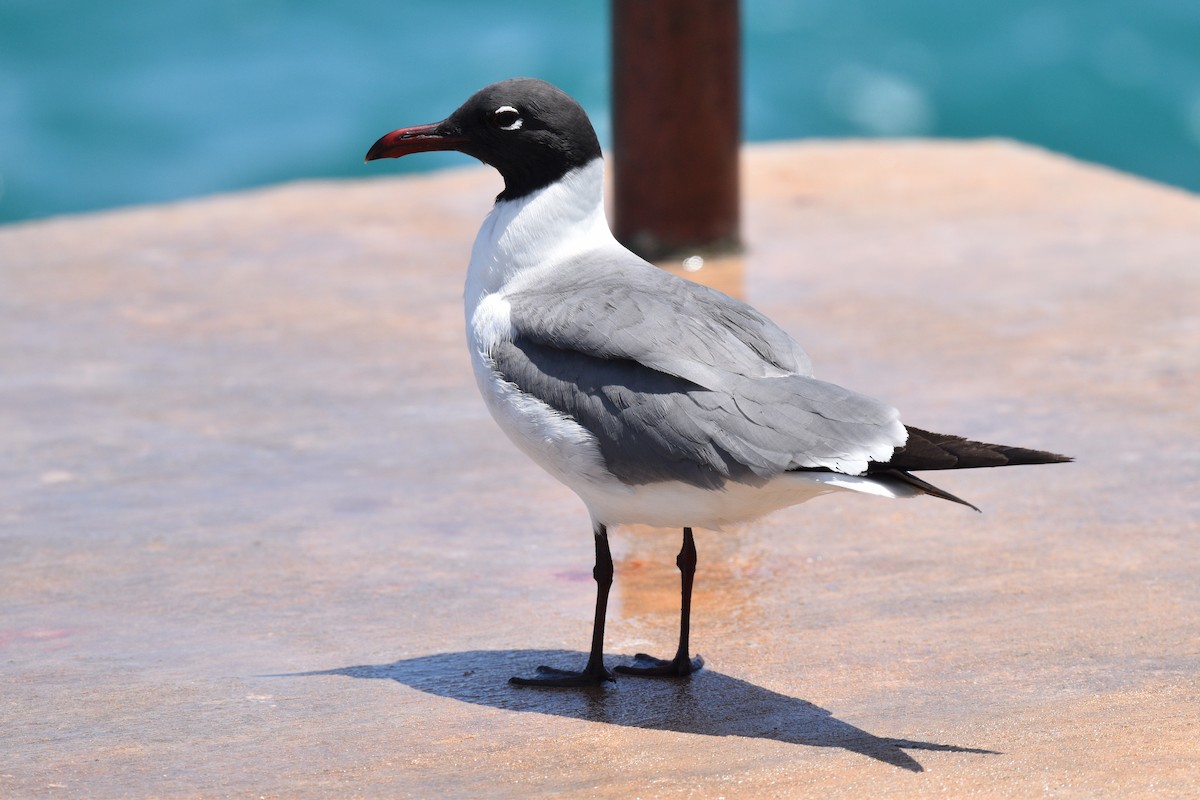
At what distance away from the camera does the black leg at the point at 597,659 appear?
3383 mm

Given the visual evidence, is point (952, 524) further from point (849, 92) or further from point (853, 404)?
point (849, 92)

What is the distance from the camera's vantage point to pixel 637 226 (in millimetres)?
7160

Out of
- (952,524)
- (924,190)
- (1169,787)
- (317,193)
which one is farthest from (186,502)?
(924,190)

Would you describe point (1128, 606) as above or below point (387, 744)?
above

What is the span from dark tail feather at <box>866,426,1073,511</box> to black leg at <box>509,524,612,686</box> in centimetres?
73

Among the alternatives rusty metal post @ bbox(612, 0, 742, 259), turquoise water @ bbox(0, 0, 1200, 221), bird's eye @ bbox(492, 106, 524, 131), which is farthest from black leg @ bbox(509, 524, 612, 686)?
turquoise water @ bbox(0, 0, 1200, 221)

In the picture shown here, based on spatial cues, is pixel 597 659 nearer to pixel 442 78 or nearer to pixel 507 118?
pixel 507 118

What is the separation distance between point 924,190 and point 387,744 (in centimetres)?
566

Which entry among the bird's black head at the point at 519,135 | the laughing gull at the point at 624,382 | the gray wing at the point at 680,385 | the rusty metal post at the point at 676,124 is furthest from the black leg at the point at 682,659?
the rusty metal post at the point at 676,124

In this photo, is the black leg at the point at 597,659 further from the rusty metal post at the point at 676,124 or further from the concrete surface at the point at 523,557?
the rusty metal post at the point at 676,124

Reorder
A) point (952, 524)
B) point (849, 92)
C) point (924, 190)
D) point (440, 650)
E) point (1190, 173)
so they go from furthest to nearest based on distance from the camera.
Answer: point (849, 92), point (1190, 173), point (924, 190), point (952, 524), point (440, 650)

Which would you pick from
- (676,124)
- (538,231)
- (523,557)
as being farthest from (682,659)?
(676,124)

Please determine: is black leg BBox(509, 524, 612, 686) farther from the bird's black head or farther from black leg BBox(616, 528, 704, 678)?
the bird's black head

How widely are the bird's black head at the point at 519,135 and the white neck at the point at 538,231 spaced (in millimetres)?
29
